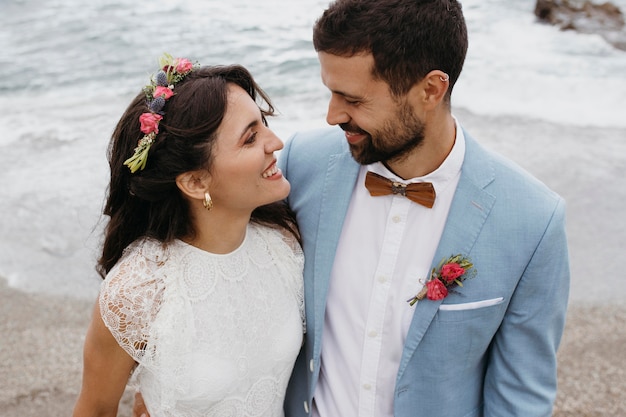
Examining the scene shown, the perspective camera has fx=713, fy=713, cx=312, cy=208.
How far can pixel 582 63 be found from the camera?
12078 millimetres

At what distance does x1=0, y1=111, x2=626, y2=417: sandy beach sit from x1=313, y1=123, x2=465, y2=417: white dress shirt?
2141 mm

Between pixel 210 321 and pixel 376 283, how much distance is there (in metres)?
0.64

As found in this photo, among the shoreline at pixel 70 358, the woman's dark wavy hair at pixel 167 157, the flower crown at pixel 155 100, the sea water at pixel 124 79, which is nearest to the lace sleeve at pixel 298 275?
the woman's dark wavy hair at pixel 167 157

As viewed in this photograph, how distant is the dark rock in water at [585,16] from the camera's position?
14.0 metres

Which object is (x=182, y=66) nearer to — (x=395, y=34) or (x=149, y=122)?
(x=149, y=122)

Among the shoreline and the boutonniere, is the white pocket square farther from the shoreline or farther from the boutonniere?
the shoreline

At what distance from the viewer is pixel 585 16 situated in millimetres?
14805

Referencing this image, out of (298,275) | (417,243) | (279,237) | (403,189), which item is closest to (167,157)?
(279,237)

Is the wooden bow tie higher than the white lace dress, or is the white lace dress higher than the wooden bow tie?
the wooden bow tie

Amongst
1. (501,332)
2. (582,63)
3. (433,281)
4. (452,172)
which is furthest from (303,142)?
(582,63)

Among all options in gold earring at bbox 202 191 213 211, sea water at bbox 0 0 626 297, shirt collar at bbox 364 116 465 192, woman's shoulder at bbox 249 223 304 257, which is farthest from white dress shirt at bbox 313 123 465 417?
sea water at bbox 0 0 626 297

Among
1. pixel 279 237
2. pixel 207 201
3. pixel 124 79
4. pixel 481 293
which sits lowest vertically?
pixel 124 79

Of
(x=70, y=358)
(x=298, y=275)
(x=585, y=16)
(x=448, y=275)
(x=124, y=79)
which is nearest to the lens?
(x=448, y=275)

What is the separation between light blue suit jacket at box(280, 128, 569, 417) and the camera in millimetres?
2488
